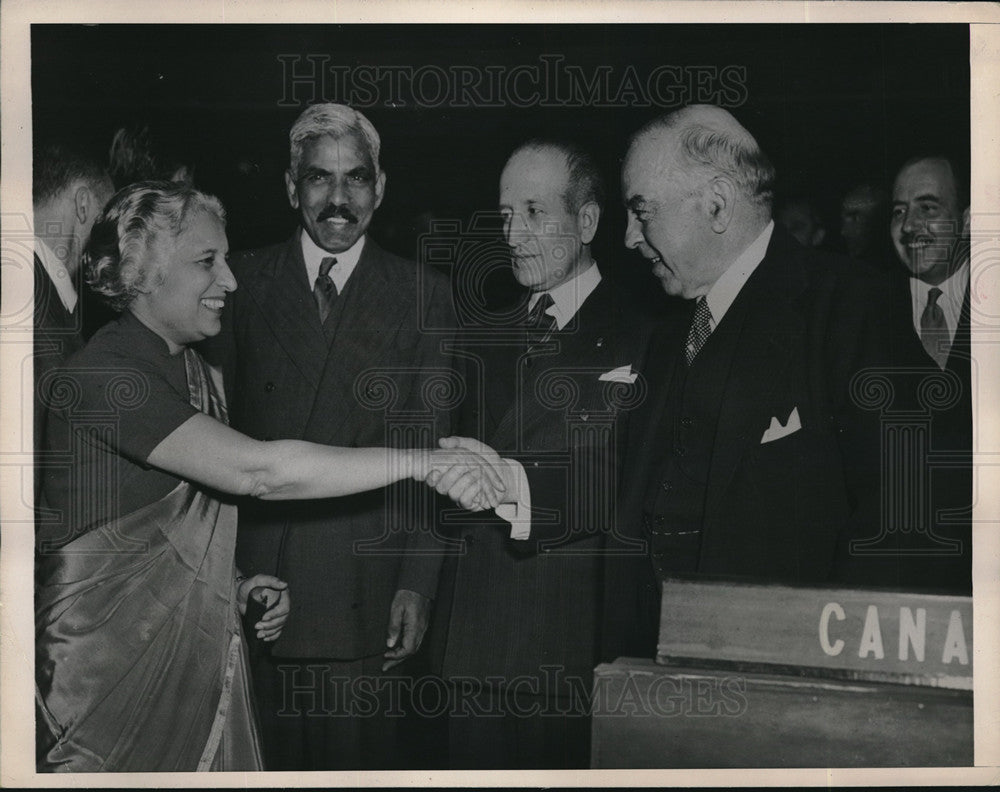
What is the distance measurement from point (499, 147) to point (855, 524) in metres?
1.57

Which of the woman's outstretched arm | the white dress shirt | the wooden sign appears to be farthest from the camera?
the white dress shirt

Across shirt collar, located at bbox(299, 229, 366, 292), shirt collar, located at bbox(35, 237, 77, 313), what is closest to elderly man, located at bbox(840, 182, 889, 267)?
shirt collar, located at bbox(299, 229, 366, 292)

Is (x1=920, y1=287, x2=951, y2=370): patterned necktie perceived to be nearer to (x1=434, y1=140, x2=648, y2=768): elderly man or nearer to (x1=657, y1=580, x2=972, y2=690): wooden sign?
(x1=657, y1=580, x2=972, y2=690): wooden sign

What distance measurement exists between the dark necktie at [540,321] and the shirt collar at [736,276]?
1.57 ft

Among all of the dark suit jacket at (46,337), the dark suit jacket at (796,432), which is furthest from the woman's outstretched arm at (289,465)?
the dark suit jacket at (796,432)

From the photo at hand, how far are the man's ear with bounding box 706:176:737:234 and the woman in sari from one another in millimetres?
1028

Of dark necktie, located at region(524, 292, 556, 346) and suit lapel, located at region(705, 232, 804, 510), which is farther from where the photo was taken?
dark necktie, located at region(524, 292, 556, 346)

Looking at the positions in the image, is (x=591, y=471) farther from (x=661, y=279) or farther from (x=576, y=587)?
(x=661, y=279)

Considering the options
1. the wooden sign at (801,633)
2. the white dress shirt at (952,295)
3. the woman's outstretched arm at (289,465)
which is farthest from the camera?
the white dress shirt at (952,295)

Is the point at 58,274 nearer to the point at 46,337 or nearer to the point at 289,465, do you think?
the point at 46,337

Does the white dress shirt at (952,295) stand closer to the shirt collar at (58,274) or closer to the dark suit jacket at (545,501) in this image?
the dark suit jacket at (545,501)

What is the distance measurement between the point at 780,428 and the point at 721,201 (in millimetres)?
707

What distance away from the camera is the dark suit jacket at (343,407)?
325 centimetres

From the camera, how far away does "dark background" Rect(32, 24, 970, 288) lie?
329cm
